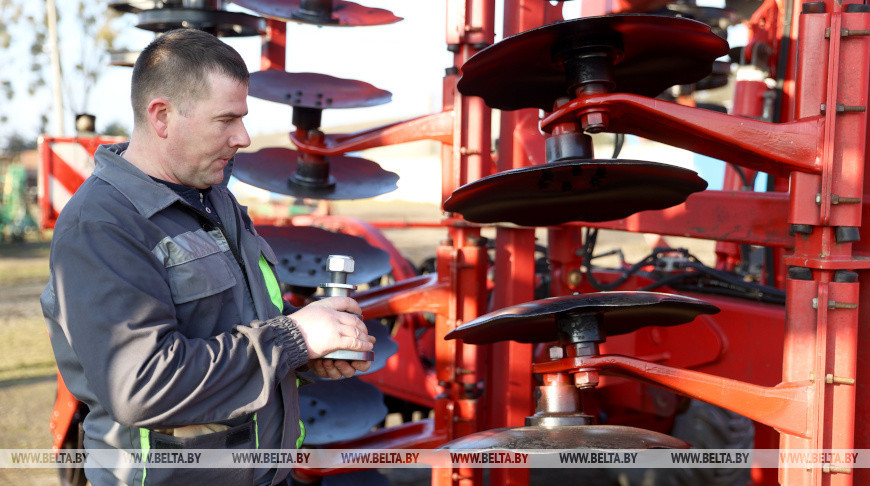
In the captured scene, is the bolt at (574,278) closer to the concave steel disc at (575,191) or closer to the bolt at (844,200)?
the concave steel disc at (575,191)

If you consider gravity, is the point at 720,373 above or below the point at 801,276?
below

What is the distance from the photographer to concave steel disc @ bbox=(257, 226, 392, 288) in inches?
121

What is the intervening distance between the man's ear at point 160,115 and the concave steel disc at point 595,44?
768 millimetres

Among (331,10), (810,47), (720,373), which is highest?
(331,10)

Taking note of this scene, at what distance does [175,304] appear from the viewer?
4.85ft

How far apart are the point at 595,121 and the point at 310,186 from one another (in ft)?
5.82

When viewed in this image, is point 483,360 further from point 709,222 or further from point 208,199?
point 208,199

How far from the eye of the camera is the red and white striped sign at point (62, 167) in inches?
145

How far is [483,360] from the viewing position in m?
2.87

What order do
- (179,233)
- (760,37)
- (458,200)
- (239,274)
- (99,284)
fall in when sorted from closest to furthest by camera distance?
(99,284), (179,233), (239,274), (458,200), (760,37)

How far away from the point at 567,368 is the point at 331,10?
2.17 meters

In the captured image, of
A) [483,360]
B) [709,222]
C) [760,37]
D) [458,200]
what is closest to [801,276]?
[709,222]

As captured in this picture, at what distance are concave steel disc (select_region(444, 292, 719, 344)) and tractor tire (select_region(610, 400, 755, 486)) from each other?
1644mm

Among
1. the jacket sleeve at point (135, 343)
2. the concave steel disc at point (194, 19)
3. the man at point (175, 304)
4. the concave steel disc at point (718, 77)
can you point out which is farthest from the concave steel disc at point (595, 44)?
the concave steel disc at point (718, 77)
